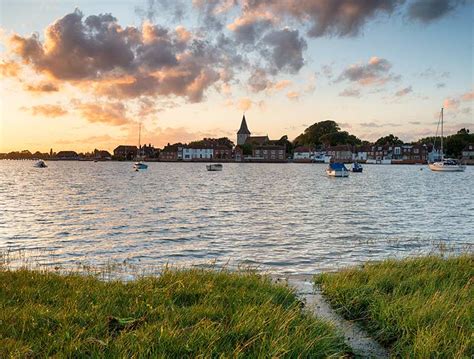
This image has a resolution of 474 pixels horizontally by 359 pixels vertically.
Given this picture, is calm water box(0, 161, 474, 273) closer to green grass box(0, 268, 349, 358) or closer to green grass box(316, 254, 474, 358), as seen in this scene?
green grass box(316, 254, 474, 358)

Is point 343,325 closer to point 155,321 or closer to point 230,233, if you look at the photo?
point 155,321

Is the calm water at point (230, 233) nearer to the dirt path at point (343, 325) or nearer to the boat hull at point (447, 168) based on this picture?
the dirt path at point (343, 325)

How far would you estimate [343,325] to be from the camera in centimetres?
736

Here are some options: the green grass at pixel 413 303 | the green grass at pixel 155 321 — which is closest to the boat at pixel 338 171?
the green grass at pixel 413 303

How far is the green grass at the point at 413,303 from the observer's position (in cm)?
589

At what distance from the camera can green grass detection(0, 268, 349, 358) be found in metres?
5.23

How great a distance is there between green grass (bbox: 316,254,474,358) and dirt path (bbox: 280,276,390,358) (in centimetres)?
17

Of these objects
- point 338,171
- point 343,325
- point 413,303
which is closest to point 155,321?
point 343,325

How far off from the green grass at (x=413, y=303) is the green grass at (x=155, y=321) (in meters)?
1.05

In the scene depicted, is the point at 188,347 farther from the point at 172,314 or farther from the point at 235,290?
the point at 235,290

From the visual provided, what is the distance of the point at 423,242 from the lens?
66.5ft

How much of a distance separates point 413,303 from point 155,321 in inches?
180

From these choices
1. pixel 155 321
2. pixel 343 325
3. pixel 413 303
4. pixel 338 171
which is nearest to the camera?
pixel 155 321

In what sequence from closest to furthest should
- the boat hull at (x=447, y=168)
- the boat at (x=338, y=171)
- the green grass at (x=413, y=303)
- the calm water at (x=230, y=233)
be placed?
the green grass at (x=413, y=303) < the calm water at (x=230, y=233) < the boat at (x=338, y=171) < the boat hull at (x=447, y=168)
